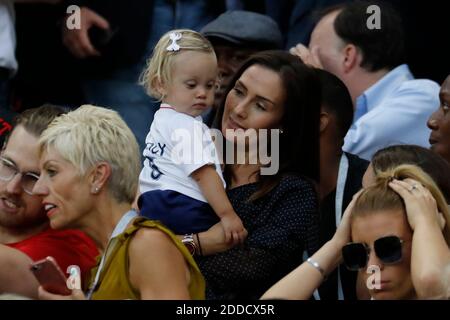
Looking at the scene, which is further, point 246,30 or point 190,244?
point 246,30

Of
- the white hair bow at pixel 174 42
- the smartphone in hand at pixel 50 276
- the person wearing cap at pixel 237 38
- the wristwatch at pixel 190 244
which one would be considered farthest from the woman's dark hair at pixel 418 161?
the person wearing cap at pixel 237 38

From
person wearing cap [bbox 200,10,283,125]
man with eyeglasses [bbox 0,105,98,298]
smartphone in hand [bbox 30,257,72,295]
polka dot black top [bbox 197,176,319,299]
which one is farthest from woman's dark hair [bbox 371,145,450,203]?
person wearing cap [bbox 200,10,283,125]

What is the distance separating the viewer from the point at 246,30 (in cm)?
700

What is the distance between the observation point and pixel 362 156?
22.6ft

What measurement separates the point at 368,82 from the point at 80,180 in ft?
7.82

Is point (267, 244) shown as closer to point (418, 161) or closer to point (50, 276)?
point (418, 161)

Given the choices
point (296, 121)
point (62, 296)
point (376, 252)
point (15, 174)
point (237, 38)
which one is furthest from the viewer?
point (237, 38)

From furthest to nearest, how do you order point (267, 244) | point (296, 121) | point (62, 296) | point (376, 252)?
1. point (296, 121)
2. point (267, 244)
3. point (376, 252)
4. point (62, 296)

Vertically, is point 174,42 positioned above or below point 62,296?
above

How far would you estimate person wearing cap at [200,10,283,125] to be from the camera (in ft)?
22.8

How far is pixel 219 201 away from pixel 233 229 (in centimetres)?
13

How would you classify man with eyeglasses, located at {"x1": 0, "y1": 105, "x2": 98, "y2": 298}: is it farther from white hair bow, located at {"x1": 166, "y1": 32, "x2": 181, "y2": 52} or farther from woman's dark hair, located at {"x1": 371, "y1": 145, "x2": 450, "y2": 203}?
woman's dark hair, located at {"x1": 371, "y1": 145, "x2": 450, "y2": 203}

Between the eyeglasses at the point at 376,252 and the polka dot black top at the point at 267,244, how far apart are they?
0.61 m

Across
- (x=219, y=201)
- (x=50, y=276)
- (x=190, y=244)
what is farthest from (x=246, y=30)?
(x=50, y=276)
